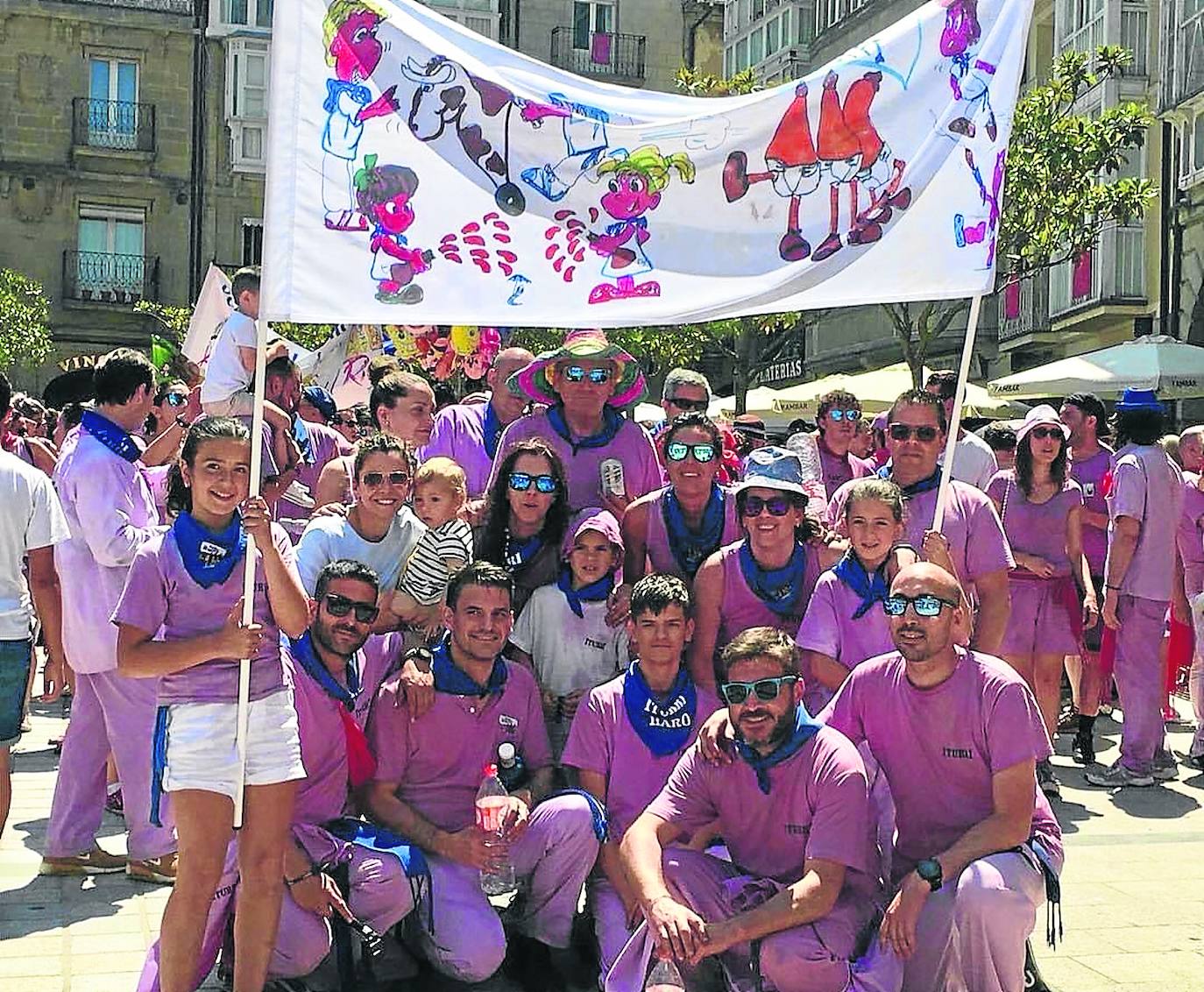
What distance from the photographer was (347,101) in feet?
14.7

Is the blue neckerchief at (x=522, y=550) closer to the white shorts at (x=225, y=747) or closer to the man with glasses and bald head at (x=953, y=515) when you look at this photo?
the man with glasses and bald head at (x=953, y=515)

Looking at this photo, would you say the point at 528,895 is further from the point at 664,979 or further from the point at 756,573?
the point at 756,573

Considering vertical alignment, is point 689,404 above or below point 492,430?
above

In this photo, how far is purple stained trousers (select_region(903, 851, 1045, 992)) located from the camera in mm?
4352

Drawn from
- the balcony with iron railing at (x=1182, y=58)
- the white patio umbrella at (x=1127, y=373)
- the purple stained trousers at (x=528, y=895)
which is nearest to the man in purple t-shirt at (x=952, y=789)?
the purple stained trousers at (x=528, y=895)

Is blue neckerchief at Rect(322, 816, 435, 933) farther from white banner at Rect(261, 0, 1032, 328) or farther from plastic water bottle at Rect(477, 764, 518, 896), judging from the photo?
white banner at Rect(261, 0, 1032, 328)

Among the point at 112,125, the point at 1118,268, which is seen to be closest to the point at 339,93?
the point at 1118,268

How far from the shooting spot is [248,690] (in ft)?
14.3


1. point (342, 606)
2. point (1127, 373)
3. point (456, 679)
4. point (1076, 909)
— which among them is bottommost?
point (1076, 909)

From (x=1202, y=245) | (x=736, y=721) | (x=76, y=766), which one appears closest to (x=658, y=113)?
(x=736, y=721)

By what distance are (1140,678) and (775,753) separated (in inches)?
176

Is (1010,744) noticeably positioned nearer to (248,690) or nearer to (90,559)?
(248,690)

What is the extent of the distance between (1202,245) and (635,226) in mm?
20908

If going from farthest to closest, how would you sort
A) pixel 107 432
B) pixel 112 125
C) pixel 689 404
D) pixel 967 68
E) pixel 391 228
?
1. pixel 112 125
2. pixel 689 404
3. pixel 107 432
4. pixel 967 68
5. pixel 391 228
